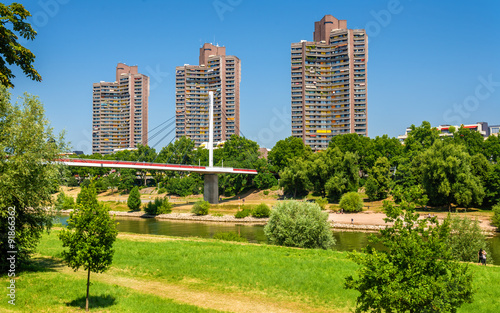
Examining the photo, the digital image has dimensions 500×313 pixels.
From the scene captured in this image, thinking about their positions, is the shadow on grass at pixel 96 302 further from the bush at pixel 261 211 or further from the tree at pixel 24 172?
the bush at pixel 261 211

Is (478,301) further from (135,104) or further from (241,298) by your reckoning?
(135,104)

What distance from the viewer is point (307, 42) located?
10994cm

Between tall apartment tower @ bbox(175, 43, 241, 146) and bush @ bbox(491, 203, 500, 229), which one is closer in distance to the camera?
bush @ bbox(491, 203, 500, 229)

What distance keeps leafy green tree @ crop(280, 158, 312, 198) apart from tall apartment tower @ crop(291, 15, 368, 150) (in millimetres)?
39215

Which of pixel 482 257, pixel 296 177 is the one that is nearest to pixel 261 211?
pixel 296 177

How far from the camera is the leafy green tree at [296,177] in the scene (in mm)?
68375

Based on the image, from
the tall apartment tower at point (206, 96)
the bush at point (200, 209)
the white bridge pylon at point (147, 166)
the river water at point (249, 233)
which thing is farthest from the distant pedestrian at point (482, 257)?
the tall apartment tower at point (206, 96)

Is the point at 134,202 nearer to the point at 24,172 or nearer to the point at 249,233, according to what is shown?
the point at 249,233

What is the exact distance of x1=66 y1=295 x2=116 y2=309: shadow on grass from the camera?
12531 millimetres

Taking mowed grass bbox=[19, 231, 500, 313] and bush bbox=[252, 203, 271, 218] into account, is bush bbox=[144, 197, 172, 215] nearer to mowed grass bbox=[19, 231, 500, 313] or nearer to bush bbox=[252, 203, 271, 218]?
bush bbox=[252, 203, 271, 218]

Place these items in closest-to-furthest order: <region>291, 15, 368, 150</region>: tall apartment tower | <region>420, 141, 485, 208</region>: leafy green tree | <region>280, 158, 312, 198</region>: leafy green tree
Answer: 1. <region>420, 141, 485, 208</region>: leafy green tree
2. <region>280, 158, 312, 198</region>: leafy green tree
3. <region>291, 15, 368, 150</region>: tall apartment tower

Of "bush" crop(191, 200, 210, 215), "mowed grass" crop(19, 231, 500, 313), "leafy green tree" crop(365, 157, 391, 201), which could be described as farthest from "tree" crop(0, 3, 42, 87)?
"leafy green tree" crop(365, 157, 391, 201)

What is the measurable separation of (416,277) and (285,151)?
245 feet

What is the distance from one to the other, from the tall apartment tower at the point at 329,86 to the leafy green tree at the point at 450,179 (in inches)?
2138
